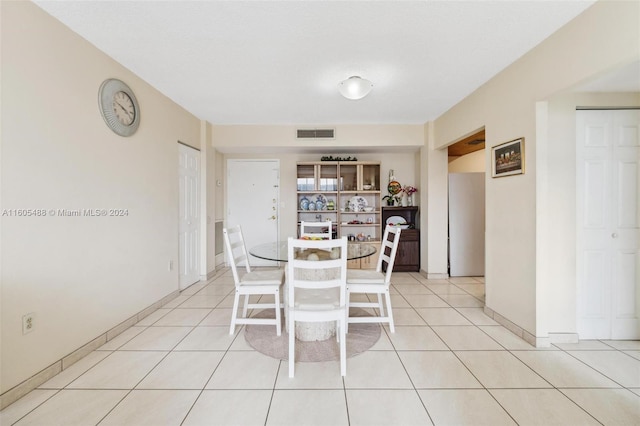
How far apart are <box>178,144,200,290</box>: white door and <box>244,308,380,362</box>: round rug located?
5.72 ft

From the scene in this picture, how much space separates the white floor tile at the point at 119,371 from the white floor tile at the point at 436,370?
6.26 ft

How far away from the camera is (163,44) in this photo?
7.23 ft

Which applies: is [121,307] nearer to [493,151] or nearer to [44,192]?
[44,192]

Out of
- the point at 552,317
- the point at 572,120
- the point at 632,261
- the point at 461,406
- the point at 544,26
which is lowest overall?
the point at 461,406

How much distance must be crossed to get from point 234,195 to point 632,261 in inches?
209

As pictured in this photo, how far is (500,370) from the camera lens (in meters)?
1.94

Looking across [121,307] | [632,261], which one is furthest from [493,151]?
[121,307]

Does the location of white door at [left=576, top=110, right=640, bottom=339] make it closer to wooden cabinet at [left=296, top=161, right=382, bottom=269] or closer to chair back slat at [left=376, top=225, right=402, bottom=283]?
chair back slat at [left=376, top=225, right=402, bottom=283]

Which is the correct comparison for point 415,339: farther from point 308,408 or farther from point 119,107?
point 119,107

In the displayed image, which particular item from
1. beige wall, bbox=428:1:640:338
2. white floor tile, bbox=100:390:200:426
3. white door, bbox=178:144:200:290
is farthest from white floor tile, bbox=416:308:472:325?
white door, bbox=178:144:200:290

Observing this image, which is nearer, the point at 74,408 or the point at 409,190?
the point at 74,408

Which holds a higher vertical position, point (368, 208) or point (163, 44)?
point (163, 44)

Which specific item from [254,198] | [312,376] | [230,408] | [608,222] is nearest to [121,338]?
[230,408]

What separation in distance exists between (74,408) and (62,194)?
1413mm
